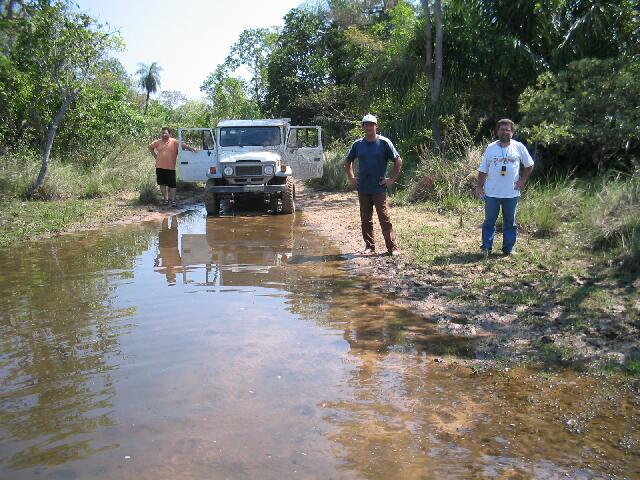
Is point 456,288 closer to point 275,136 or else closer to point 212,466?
point 212,466

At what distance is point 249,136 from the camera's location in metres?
12.5

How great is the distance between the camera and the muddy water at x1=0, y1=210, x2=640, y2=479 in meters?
2.85

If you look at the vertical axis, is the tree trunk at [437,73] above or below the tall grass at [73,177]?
above

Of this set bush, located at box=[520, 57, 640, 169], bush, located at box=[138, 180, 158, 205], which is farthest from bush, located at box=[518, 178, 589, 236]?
bush, located at box=[138, 180, 158, 205]

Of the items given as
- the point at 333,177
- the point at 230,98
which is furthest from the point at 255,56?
the point at 333,177

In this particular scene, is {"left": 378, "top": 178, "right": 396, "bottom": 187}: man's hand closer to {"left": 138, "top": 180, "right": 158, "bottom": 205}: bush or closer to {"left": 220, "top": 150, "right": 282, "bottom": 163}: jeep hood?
{"left": 220, "top": 150, "right": 282, "bottom": 163}: jeep hood

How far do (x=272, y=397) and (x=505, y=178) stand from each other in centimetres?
440

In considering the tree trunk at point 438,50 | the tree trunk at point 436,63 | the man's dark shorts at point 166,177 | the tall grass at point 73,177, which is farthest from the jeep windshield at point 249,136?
the tree trunk at point 438,50

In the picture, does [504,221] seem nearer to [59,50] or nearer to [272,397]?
[272,397]

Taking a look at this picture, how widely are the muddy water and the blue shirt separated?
1.86 metres

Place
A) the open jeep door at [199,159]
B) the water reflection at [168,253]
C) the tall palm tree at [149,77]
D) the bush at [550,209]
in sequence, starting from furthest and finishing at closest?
1. the tall palm tree at [149,77]
2. the open jeep door at [199,159]
3. the bush at [550,209]
4. the water reflection at [168,253]

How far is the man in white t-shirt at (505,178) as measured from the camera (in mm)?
6805

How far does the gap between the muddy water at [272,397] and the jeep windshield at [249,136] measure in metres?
6.79

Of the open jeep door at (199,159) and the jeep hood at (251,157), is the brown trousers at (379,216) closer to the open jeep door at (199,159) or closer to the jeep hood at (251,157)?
the jeep hood at (251,157)
